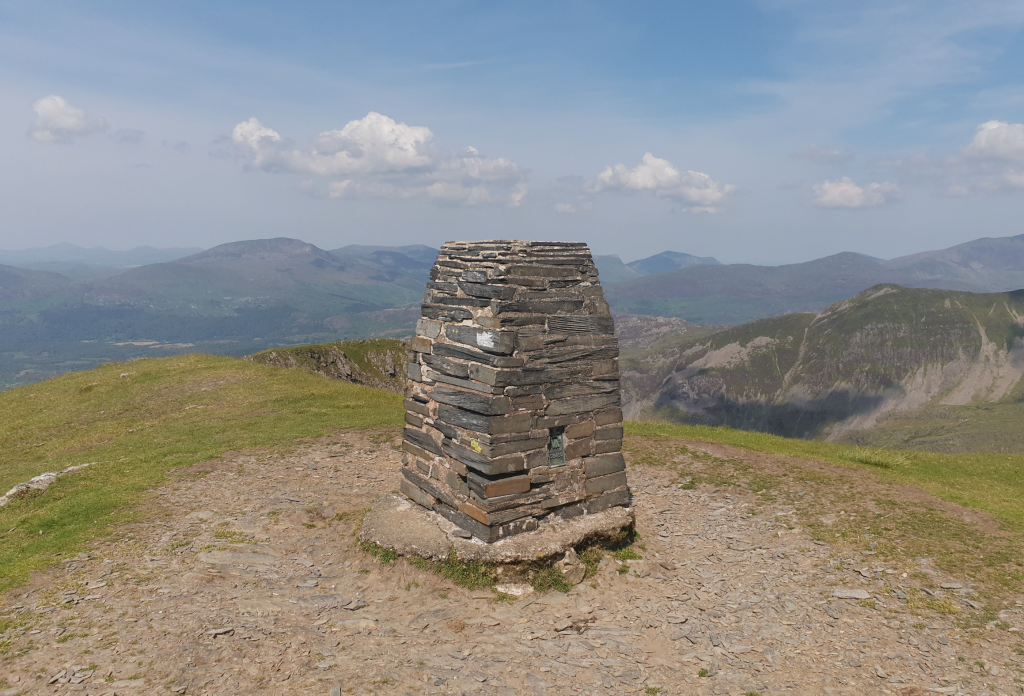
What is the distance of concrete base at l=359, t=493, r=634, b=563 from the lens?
1227cm

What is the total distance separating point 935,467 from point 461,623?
1796cm

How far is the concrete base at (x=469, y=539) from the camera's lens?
12.3 m

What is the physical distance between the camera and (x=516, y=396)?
1248 centimetres

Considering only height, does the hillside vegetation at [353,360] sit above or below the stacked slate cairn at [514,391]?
below

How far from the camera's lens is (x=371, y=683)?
29.6 feet

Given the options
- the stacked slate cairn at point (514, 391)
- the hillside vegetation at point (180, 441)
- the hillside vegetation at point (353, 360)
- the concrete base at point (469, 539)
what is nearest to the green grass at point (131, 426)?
the hillside vegetation at point (180, 441)

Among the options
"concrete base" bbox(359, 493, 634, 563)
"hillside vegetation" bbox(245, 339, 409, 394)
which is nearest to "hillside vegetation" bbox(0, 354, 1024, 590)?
"concrete base" bbox(359, 493, 634, 563)

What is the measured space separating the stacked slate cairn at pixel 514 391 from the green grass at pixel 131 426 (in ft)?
26.9

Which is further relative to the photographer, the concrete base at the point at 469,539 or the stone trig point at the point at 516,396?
the stone trig point at the point at 516,396

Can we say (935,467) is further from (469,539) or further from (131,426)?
(131,426)

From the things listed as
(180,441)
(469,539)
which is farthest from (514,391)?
(180,441)

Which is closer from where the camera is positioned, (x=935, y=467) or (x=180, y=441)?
(x=935, y=467)

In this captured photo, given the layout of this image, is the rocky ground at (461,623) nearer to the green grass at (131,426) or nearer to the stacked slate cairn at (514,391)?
the stacked slate cairn at (514,391)

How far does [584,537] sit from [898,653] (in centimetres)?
584
